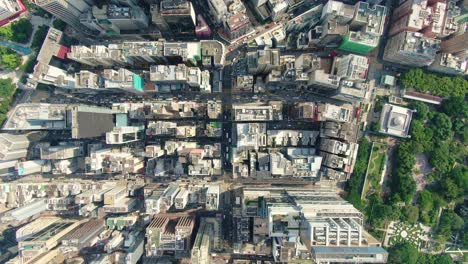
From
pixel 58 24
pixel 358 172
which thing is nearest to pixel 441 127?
pixel 358 172

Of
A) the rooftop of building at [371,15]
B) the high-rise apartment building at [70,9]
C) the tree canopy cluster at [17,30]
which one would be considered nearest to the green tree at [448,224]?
the rooftop of building at [371,15]

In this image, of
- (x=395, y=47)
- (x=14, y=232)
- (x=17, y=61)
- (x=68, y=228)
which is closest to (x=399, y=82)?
(x=395, y=47)

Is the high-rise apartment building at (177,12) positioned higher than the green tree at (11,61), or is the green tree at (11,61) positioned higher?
the high-rise apartment building at (177,12)

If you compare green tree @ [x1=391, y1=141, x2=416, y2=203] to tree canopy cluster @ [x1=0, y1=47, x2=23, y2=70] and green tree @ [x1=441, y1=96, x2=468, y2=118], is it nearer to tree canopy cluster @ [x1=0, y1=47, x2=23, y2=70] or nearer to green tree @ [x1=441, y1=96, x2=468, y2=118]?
green tree @ [x1=441, y1=96, x2=468, y2=118]

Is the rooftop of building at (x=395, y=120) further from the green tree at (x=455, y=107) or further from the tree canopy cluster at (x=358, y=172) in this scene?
the green tree at (x=455, y=107)

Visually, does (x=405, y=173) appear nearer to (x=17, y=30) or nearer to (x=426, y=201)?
Result: (x=426, y=201)

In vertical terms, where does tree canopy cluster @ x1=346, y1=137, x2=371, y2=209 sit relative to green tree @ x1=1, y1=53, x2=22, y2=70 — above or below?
below

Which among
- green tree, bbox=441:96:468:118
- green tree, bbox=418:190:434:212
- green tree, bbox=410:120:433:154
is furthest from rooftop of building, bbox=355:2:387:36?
green tree, bbox=418:190:434:212

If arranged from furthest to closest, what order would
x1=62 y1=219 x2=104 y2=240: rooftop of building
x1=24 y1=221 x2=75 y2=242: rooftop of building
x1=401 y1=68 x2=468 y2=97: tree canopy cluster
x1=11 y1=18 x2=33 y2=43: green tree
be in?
1. x1=401 y1=68 x2=468 y2=97: tree canopy cluster
2. x1=11 y1=18 x2=33 y2=43: green tree
3. x1=62 y1=219 x2=104 y2=240: rooftop of building
4. x1=24 y1=221 x2=75 y2=242: rooftop of building
